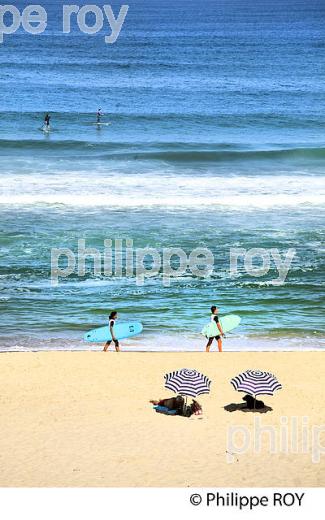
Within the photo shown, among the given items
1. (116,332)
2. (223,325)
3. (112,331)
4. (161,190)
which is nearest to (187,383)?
(112,331)

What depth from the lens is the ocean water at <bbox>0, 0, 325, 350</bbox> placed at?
88.3 feet

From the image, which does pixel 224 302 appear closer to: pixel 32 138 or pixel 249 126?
pixel 32 138

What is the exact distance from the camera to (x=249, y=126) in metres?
63.0

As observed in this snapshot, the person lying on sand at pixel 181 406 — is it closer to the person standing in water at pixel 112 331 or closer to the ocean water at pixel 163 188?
the person standing in water at pixel 112 331

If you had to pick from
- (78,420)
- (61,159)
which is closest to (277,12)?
(61,159)

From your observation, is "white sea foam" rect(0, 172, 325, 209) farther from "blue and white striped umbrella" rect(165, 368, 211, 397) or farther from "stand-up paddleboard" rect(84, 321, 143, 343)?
"blue and white striped umbrella" rect(165, 368, 211, 397)

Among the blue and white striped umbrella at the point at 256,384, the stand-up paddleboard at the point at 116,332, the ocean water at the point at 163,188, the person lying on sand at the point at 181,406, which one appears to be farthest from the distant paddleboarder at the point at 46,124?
the person lying on sand at the point at 181,406

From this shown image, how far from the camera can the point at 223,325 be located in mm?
24781

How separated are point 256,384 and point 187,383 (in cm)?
125

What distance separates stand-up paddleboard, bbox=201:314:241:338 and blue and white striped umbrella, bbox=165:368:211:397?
4466 millimetres

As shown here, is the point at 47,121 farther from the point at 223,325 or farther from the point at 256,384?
the point at 256,384

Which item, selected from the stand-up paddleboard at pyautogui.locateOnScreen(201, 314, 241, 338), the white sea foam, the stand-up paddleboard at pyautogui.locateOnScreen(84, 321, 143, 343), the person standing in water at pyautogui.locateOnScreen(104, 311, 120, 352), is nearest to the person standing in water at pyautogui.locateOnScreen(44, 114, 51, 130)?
the white sea foam

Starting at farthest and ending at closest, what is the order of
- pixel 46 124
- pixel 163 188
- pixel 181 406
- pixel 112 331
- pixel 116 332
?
1. pixel 46 124
2. pixel 163 188
3. pixel 116 332
4. pixel 112 331
5. pixel 181 406

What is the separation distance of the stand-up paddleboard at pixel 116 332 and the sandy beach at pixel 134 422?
1295 mm
